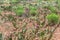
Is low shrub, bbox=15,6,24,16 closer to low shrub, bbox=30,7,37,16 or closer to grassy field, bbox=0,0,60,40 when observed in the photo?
grassy field, bbox=0,0,60,40

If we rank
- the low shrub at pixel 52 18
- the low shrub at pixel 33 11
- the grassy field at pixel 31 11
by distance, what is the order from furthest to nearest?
the low shrub at pixel 33 11 < the low shrub at pixel 52 18 < the grassy field at pixel 31 11

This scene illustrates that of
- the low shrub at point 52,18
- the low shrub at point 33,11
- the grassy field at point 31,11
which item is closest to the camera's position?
the grassy field at point 31,11

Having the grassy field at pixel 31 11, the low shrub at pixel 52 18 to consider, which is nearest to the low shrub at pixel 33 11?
the grassy field at pixel 31 11

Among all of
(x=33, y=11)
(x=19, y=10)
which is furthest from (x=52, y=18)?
(x=19, y=10)

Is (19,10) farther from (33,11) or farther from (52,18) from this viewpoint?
(52,18)

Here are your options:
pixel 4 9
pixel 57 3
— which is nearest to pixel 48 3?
pixel 57 3

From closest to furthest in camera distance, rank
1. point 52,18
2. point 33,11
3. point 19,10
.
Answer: point 52,18, point 33,11, point 19,10

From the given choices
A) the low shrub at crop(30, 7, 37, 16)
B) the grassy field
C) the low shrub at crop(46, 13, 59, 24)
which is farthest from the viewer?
the low shrub at crop(30, 7, 37, 16)

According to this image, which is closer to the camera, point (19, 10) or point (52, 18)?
point (52, 18)

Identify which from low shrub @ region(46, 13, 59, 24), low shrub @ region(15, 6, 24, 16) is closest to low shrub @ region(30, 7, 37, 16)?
low shrub @ region(15, 6, 24, 16)

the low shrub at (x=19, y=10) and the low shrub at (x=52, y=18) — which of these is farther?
the low shrub at (x=19, y=10)

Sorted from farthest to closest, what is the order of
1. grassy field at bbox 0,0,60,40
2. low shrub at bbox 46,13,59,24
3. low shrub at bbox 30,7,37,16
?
low shrub at bbox 30,7,37,16
low shrub at bbox 46,13,59,24
grassy field at bbox 0,0,60,40

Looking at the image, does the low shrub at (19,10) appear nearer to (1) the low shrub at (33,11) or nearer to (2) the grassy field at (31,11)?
(2) the grassy field at (31,11)
